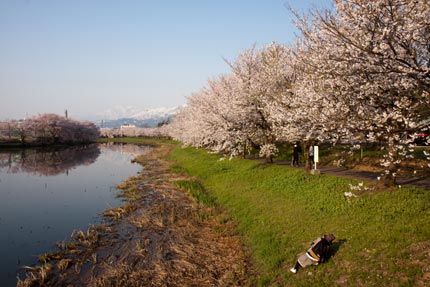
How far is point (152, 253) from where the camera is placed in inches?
549

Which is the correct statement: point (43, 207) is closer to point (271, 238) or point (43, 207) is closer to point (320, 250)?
point (271, 238)

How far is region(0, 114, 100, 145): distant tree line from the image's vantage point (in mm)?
86375

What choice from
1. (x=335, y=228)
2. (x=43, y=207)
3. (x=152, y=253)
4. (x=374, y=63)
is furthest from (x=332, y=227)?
(x=43, y=207)

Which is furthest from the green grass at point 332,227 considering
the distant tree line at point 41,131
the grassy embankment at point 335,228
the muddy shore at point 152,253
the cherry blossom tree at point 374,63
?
the distant tree line at point 41,131

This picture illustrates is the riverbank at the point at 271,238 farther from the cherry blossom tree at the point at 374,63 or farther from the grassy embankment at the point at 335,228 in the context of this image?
the cherry blossom tree at the point at 374,63

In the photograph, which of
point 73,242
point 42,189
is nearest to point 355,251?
point 73,242

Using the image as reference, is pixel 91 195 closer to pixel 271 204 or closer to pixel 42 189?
pixel 42 189

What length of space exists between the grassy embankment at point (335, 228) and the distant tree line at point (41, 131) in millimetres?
85288

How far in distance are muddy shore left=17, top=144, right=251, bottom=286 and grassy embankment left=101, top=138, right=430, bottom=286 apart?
1.20 metres

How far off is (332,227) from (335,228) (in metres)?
0.19

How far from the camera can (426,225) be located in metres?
9.93

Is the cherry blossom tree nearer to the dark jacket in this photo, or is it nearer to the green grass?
the green grass

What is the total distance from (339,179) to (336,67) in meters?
8.67

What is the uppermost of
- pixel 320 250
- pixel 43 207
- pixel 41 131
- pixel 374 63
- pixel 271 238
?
pixel 374 63
